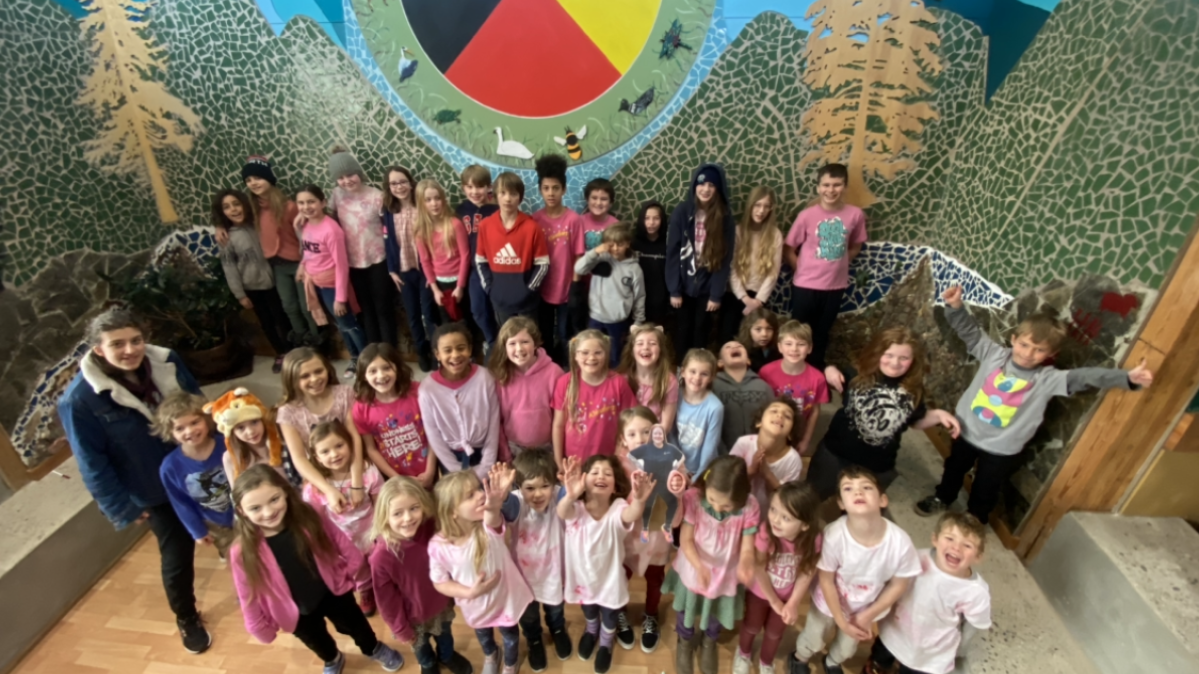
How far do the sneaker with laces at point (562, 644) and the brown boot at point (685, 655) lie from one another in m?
0.46

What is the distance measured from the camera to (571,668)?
233cm

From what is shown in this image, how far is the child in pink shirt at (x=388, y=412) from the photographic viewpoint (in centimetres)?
229

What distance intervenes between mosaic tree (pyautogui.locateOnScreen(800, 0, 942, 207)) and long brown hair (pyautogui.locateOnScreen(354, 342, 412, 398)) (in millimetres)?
2635

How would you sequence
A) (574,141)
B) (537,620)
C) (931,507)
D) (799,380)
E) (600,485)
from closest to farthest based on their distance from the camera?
1. (600,485)
2. (537,620)
3. (799,380)
4. (931,507)
5. (574,141)

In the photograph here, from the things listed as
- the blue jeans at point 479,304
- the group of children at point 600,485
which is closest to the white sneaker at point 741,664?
the group of children at point 600,485

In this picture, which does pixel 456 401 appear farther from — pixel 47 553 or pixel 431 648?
pixel 47 553

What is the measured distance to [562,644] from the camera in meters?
2.33

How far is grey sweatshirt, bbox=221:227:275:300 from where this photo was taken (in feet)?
11.7

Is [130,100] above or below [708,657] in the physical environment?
above

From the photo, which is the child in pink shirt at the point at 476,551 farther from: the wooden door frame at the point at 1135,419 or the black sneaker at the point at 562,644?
the wooden door frame at the point at 1135,419

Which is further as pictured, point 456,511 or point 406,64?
point 406,64

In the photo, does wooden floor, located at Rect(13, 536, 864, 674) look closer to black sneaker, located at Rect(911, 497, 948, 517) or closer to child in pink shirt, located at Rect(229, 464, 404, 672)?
child in pink shirt, located at Rect(229, 464, 404, 672)

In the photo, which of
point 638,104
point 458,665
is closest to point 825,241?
point 638,104

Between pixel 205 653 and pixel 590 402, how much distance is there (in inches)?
79.1
